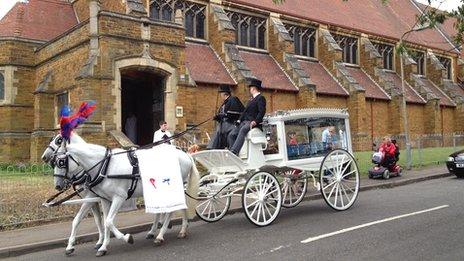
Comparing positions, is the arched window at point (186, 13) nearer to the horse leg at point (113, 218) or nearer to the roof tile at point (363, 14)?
the roof tile at point (363, 14)

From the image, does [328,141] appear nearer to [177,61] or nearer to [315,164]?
[315,164]

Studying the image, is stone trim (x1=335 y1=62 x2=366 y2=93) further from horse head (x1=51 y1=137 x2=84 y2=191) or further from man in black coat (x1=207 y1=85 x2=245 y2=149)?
horse head (x1=51 y1=137 x2=84 y2=191)

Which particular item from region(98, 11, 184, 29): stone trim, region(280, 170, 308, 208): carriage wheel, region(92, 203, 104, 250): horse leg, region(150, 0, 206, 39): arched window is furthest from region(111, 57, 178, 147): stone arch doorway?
region(92, 203, 104, 250): horse leg

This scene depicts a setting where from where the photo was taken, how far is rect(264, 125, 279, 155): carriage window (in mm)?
9445

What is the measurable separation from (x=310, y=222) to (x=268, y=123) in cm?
212

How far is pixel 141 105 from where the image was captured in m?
22.9

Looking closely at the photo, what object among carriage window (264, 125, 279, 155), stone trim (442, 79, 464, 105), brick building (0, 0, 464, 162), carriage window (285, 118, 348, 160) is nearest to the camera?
carriage window (264, 125, 279, 155)

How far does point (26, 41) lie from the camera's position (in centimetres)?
2348

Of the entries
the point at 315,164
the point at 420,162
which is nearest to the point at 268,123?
the point at 315,164

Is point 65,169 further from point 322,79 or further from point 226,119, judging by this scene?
point 322,79

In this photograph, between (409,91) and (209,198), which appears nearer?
(209,198)

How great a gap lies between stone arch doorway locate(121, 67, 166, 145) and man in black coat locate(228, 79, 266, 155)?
36.3 ft

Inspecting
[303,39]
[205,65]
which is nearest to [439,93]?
[303,39]

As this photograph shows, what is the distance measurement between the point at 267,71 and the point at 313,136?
64.7ft
